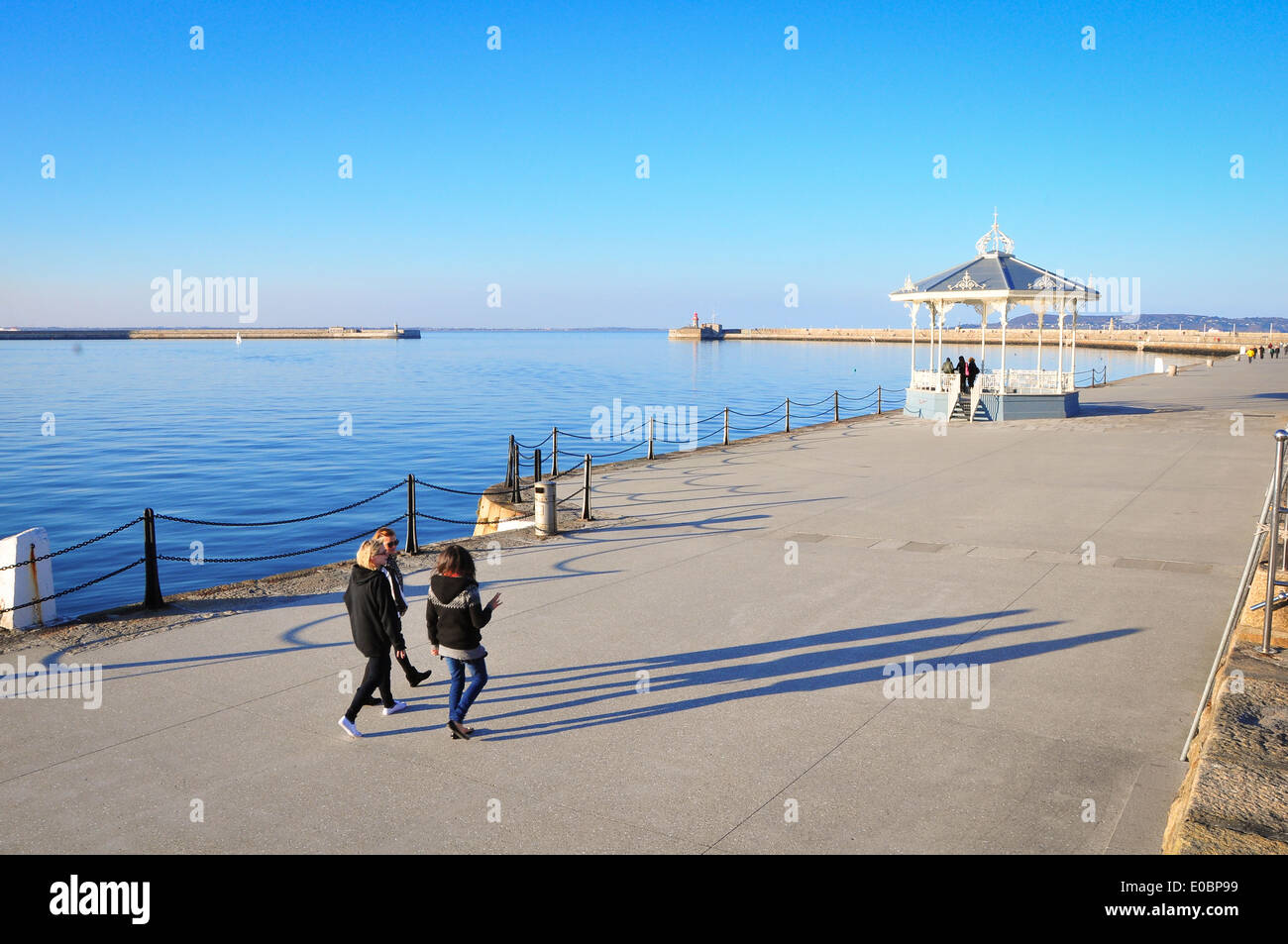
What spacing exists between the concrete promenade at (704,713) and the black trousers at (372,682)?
231 mm

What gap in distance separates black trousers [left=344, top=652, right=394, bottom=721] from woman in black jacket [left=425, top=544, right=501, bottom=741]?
0.46m

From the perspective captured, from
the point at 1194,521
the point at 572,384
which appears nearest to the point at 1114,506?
the point at 1194,521

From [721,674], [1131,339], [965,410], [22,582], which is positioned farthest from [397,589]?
[1131,339]

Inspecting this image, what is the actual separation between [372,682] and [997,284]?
1050 inches

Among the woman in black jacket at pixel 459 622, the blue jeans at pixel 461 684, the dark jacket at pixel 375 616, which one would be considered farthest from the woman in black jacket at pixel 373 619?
the blue jeans at pixel 461 684

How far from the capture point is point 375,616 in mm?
6312

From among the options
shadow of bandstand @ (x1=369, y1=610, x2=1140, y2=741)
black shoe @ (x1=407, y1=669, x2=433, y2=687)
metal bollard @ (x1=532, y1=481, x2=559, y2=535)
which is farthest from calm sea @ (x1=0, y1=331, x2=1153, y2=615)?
shadow of bandstand @ (x1=369, y1=610, x2=1140, y2=741)

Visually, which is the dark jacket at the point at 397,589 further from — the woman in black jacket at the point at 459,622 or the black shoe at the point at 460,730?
the black shoe at the point at 460,730

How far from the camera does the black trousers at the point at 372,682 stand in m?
6.22

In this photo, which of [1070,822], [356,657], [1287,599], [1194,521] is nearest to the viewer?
[1070,822]

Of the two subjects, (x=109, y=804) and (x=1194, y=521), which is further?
(x=1194, y=521)
